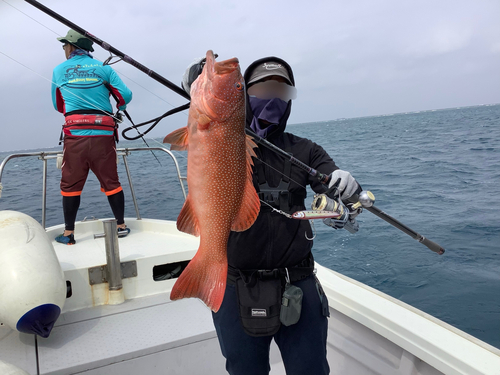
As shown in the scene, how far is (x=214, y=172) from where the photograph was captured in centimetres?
152

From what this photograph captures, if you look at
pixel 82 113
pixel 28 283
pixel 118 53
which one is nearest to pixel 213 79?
pixel 118 53

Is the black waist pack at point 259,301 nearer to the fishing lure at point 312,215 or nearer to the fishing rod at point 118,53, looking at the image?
the fishing lure at point 312,215

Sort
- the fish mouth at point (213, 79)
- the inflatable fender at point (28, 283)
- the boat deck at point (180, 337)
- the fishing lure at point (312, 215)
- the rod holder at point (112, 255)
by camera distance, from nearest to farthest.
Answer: the fish mouth at point (213, 79) → the fishing lure at point (312, 215) → the boat deck at point (180, 337) → the inflatable fender at point (28, 283) → the rod holder at point (112, 255)

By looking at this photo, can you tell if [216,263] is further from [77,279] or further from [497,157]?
[497,157]

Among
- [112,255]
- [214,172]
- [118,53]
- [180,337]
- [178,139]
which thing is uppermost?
[118,53]

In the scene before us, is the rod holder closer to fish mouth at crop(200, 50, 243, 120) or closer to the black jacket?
the black jacket

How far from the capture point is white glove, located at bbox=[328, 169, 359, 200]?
197 centimetres

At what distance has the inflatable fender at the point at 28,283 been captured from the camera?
2574 mm

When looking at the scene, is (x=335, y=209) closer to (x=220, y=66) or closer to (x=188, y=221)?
(x=188, y=221)

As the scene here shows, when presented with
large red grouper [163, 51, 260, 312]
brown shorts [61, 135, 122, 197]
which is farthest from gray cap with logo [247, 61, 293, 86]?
brown shorts [61, 135, 122, 197]

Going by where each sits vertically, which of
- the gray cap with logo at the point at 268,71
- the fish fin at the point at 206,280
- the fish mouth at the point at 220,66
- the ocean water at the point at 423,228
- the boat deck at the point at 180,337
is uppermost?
the gray cap with logo at the point at 268,71

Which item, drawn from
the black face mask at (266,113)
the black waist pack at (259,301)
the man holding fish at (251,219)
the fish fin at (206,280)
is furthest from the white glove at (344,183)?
the fish fin at (206,280)

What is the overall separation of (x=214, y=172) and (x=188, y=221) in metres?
0.29

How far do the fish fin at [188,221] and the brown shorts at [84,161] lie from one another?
3047mm
